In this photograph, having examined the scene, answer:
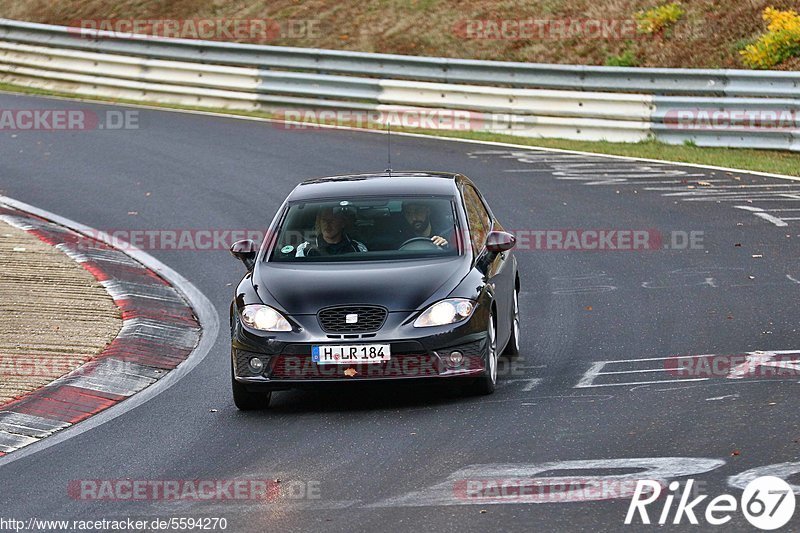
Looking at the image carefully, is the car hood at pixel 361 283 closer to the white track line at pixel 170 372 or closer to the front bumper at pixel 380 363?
the front bumper at pixel 380 363

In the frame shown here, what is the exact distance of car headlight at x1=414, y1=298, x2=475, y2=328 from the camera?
32.6 feet

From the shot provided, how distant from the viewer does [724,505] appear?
7109mm

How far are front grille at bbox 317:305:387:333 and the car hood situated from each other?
0.05 meters

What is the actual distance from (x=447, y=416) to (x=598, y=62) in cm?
1720

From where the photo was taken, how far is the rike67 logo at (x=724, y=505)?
6871 mm

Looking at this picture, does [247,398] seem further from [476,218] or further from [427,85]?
[427,85]

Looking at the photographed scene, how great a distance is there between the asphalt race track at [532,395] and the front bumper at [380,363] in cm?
28

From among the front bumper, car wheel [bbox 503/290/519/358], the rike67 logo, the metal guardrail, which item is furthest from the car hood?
the metal guardrail

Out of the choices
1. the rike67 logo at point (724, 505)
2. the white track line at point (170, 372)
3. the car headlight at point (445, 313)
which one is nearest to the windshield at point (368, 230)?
the car headlight at point (445, 313)

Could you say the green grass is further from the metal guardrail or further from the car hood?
the car hood

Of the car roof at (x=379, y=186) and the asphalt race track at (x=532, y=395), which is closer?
the asphalt race track at (x=532, y=395)

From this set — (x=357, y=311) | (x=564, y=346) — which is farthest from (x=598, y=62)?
(x=357, y=311)

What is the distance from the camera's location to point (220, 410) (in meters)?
10.3

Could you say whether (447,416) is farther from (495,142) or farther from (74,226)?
(495,142)
